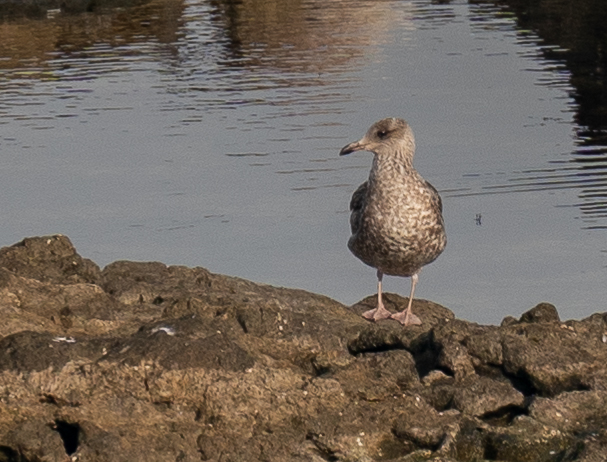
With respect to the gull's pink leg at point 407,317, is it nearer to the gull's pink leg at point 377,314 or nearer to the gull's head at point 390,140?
the gull's pink leg at point 377,314

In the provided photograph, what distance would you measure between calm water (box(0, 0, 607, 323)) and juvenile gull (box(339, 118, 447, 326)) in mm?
922

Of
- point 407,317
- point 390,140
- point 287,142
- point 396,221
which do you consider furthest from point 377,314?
point 287,142

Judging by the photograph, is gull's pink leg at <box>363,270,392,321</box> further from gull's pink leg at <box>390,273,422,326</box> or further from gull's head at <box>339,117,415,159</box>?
gull's head at <box>339,117,415,159</box>


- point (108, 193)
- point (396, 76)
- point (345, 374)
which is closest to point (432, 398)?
point (345, 374)

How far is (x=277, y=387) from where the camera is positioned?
6.06 m

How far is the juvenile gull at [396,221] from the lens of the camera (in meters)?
8.85

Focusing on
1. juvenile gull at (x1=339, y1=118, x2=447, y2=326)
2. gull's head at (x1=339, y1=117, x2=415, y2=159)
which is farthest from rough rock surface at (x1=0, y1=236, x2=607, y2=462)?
gull's head at (x1=339, y1=117, x2=415, y2=159)

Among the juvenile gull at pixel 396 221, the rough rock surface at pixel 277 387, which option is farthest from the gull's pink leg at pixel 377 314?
the rough rock surface at pixel 277 387

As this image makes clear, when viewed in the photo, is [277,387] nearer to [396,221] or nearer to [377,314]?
[377,314]

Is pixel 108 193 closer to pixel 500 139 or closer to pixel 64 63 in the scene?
pixel 500 139

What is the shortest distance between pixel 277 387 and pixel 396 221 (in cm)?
295

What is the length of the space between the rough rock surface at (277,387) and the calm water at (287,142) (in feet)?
10.3

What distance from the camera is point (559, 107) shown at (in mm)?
16344

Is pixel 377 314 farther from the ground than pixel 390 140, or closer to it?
closer to it
